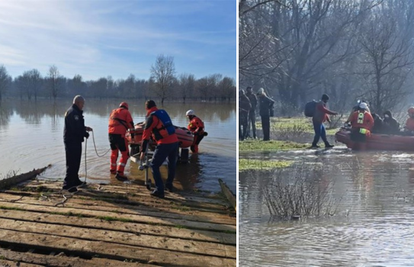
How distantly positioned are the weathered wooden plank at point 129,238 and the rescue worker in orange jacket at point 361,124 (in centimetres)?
570

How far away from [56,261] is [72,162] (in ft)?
6.21

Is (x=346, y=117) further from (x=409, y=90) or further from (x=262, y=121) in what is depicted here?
(x=262, y=121)

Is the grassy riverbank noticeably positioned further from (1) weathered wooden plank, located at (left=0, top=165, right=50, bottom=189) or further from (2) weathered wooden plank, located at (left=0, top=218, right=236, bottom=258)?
(2) weathered wooden plank, located at (left=0, top=218, right=236, bottom=258)

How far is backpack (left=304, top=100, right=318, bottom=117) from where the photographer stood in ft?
24.7

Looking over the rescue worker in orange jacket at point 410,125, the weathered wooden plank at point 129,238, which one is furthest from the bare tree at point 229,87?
Answer: the rescue worker in orange jacket at point 410,125

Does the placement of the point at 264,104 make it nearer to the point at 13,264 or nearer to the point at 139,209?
the point at 139,209

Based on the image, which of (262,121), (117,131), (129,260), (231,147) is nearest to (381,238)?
(129,260)

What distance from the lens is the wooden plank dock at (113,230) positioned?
2455 millimetres

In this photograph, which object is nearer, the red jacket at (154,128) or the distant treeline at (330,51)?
the red jacket at (154,128)

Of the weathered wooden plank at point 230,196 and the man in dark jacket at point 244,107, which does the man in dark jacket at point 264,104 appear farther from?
the weathered wooden plank at point 230,196

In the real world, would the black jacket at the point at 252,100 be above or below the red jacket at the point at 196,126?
above

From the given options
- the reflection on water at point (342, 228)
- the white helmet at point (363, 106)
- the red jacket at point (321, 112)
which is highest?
the white helmet at point (363, 106)

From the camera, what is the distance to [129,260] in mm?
2438

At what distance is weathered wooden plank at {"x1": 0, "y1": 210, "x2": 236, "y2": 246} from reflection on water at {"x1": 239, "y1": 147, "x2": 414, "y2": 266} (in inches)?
24.7
